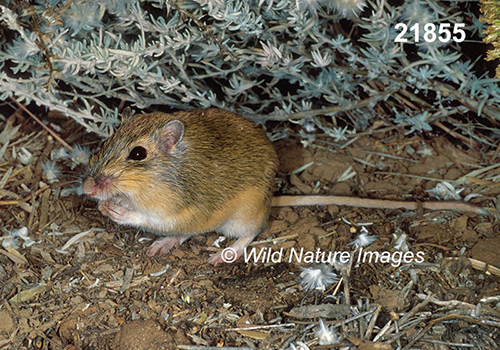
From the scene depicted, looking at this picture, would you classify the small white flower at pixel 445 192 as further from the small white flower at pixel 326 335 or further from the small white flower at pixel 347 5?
the small white flower at pixel 326 335

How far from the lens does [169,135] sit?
3553mm

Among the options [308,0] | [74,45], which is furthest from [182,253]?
[308,0]

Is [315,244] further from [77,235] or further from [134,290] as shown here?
[77,235]

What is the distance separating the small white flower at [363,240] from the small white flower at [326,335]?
91cm

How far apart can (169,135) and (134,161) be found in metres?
0.30

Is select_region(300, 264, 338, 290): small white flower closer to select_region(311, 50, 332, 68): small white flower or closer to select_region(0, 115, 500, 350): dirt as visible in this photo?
select_region(0, 115, 500, 350): dirt

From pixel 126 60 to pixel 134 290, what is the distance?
1.76 meters

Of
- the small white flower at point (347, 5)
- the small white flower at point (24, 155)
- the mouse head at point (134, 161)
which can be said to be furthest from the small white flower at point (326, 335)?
the small white flower at point (24, 155)

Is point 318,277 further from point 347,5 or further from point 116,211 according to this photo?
point 347,5

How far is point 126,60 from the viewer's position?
13.1 ft

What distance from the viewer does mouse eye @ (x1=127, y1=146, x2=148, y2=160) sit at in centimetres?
352
